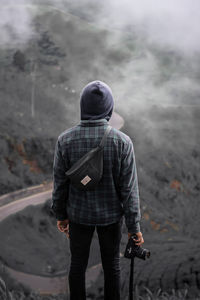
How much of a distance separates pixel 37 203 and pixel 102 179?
1422 centimetres

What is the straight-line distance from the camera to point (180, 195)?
64.0 feet

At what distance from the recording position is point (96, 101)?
7.72ft

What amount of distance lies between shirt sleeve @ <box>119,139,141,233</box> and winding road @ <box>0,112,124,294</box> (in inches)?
257

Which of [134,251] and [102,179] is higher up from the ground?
[102,179]

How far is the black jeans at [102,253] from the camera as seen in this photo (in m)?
2.56

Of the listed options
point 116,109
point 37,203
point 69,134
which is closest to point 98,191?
point 69,134

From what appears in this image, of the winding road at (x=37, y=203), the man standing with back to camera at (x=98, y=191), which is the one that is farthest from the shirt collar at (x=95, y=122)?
the winding road at (x=37, y=203)

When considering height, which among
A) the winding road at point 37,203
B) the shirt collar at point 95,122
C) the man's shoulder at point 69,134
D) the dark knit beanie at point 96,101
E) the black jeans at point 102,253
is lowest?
the winding road at point 37,203

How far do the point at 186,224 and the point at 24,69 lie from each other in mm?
13812

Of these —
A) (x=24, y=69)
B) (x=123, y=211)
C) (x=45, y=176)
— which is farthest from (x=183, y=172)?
(x=123, y=211)

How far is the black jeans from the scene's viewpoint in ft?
8.41

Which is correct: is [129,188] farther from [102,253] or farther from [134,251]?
[102,253]

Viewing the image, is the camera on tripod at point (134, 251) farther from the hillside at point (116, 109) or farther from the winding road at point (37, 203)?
the hillside at point (116, 109)

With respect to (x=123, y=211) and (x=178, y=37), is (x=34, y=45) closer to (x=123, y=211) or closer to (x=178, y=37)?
(x=178, y=37)
